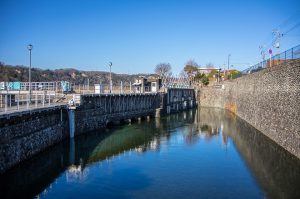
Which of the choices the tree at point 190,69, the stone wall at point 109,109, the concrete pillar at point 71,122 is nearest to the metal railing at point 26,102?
the concrete pillar at point 71,122

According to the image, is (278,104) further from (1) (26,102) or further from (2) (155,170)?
(1) (26,102)

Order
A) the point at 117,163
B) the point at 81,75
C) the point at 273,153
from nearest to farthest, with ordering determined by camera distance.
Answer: the point at 117,163 < the point at 273,153 < the point at 81,75

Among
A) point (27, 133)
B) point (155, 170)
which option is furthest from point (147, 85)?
point (27, 133)

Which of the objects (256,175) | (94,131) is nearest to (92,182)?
(256,175)

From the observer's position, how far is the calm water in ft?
51.3

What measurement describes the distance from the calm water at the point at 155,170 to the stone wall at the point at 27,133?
0.58 metres

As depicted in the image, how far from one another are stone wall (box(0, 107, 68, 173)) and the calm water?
0.58 m

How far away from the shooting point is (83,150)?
79.1ft

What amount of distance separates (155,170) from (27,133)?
771cm

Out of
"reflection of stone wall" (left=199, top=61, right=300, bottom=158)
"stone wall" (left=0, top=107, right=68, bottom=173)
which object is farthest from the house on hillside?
"stone wall" (left=0, top=107, right=68, bottom=173)

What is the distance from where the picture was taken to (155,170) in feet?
64.2

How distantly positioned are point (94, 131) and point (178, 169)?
14.6 m

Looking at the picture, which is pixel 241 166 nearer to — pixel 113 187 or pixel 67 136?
pixel 113 187

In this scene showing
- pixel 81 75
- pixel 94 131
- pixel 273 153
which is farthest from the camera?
pixel 81 75
